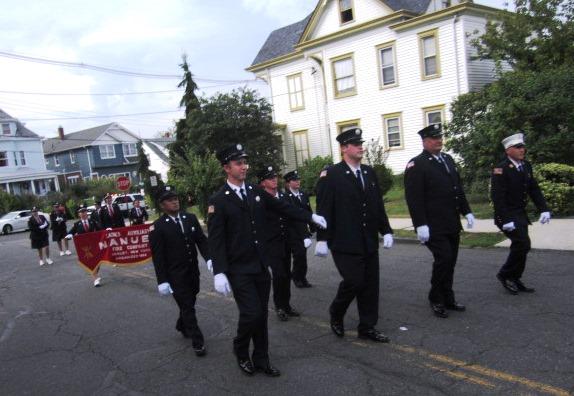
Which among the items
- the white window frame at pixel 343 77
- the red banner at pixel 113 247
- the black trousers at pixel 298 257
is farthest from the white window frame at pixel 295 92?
the black trousers at pixel 298 257

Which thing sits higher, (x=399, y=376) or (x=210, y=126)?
(x=210, y=126)

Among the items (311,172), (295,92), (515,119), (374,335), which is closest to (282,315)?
(374,335)

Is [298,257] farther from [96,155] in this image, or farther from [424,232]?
[96,155]

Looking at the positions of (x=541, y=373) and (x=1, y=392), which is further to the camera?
(x=1, y=392)

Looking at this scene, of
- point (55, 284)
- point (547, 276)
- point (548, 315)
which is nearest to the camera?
point (548, 315)

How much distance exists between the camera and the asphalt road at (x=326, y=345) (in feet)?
14.1

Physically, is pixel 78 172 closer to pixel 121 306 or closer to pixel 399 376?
pixel 121 306

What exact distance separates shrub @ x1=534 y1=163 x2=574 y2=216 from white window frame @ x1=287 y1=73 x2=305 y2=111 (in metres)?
17.9

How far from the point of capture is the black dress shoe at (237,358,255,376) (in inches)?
184

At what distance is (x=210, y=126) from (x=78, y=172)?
34.6m

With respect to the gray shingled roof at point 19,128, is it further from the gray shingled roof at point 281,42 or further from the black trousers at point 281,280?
the black trousers at point 281,280

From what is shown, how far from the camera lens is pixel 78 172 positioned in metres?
56.4

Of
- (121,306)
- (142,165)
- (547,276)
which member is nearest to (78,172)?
(142,165)

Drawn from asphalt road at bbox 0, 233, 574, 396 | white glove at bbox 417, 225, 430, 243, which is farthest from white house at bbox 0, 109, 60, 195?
white glove at bbox 417, 225, 430, 243
